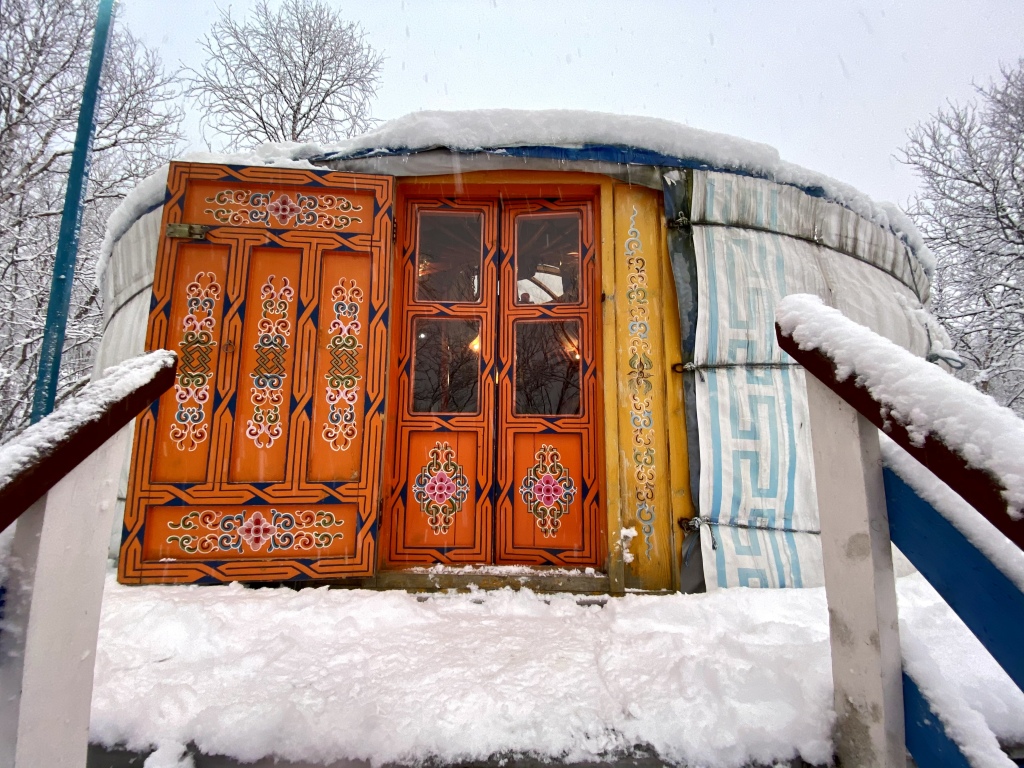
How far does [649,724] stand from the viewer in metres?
1.09

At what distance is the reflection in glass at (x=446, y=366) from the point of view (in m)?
2.70

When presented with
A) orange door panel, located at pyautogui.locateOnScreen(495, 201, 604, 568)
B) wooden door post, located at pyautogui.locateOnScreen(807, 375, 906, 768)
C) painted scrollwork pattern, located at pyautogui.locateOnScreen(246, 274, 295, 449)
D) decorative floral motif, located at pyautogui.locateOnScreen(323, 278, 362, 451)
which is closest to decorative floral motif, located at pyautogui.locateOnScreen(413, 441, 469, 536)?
orange door panel, located at pyautogui.locateOnScreen(495, 201, 604, 568)

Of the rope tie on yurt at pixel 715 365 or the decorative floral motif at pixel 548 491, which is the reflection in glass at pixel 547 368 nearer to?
the decorative floral motif at pixel 548 491

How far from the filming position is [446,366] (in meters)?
2.72

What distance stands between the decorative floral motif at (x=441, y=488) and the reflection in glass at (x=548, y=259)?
3.29 feet

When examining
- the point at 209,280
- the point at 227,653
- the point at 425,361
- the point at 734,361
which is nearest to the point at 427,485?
the point at 425,361

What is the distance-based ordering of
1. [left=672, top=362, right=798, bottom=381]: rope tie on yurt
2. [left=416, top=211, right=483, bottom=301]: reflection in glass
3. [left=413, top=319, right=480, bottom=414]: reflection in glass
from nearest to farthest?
1. [left=672, top=362, right=798, bottom=381]: rope tie on yurt
2. [left=413, top=319, right=480, bottom=414]: reflection in glass
3. [left=416, top=211, right=483, bottom=301]: reflection in glass

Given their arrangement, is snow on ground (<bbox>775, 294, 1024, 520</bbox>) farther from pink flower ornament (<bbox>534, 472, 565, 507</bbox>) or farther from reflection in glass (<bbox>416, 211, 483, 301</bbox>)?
reflection in glass (<bbox>416, 211, 483, 301</bbox>)

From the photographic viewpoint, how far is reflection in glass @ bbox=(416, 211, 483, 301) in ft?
9.23

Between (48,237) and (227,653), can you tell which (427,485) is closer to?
(227,653)

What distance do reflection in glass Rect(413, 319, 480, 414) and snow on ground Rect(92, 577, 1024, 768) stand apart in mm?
1089

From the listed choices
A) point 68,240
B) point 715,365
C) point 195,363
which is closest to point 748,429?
point 715,365

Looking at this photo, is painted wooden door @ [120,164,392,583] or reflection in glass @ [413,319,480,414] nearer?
painted wooden door @ [120,164,392,583]

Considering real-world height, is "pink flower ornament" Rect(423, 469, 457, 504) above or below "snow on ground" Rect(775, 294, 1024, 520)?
below
